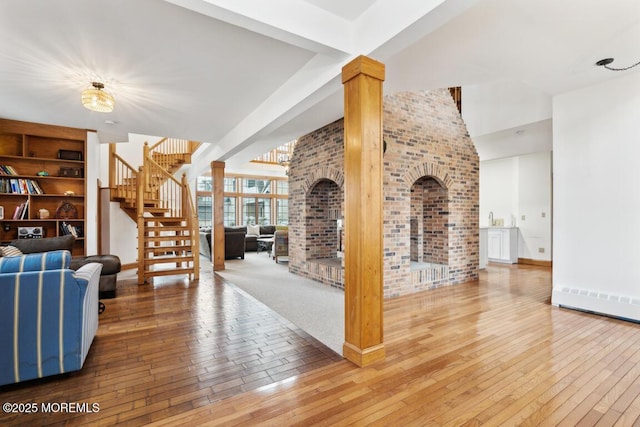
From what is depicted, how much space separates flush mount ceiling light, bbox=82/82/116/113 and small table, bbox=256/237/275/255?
258 inches

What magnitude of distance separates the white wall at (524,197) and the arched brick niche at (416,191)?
282cm

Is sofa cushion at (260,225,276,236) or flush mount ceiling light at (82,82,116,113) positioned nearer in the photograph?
flush mount ceiling light at (82,82,116,113)

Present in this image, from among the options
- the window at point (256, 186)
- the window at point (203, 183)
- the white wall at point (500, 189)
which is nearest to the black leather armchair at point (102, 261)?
the window at point (203, 183)

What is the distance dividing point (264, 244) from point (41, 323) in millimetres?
7950

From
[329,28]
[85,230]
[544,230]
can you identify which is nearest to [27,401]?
[329,28]

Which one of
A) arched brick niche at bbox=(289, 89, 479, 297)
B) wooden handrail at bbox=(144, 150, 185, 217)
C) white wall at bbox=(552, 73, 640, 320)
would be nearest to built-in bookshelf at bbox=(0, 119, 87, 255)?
wooden handrail at bbox=(144, 150, 185, 217)

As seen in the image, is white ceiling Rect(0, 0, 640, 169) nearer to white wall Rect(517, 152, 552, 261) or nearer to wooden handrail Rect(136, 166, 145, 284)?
wooden handrail Rect(136, 166, 145, 284)

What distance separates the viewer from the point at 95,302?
114 inches

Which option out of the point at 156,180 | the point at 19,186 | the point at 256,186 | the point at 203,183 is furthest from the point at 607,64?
the point at 203,183

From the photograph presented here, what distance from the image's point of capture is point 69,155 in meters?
5.64

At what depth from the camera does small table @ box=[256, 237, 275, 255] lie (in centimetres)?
986

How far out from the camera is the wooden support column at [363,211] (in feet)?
7.95

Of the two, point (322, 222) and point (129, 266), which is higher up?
point (322, 222)

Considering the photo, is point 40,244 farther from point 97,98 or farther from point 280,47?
point 280,47
